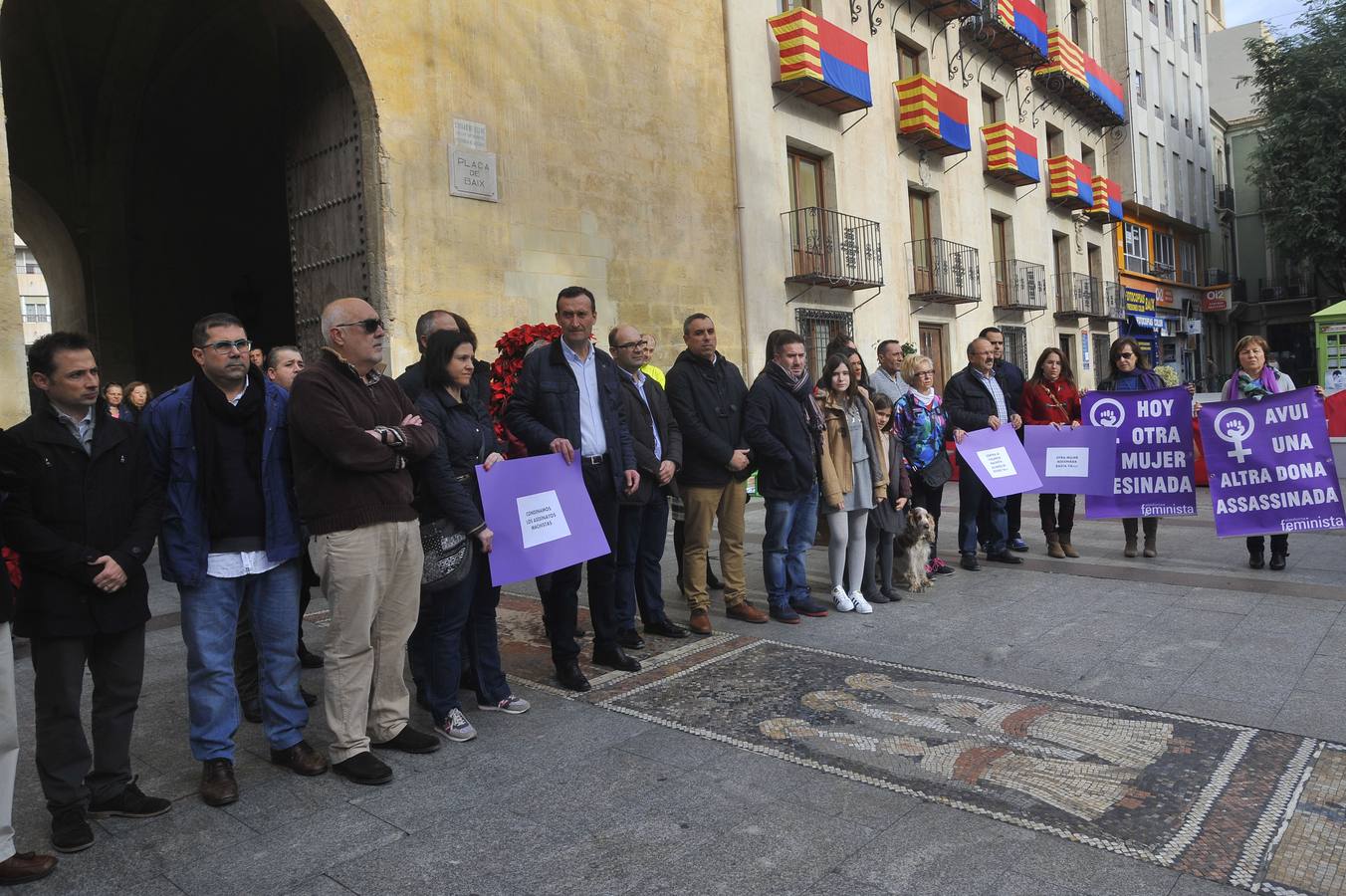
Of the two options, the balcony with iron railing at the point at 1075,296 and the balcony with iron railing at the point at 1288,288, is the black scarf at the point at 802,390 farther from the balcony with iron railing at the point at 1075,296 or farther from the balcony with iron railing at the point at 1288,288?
the balcony with iron railing at the point at 1288,288

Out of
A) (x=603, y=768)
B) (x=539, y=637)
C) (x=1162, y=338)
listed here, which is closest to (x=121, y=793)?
(x=603, y=768)

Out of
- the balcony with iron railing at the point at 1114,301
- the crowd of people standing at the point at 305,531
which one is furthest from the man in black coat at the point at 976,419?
the balcony with iron railing at the point at 1114,301

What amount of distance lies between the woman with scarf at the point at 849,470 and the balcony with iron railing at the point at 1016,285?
15.4m

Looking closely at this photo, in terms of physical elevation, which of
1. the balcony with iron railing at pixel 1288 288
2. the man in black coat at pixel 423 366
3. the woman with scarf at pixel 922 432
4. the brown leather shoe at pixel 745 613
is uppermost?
the balcony with iron railing at pixel 1288 288

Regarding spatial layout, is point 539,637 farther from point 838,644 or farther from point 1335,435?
point 1335,435

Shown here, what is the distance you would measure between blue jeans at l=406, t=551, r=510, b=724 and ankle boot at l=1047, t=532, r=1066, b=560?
5.23 m

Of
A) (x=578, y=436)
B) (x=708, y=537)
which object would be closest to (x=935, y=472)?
(x=708, y=537)

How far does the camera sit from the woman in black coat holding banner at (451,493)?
3.88 m

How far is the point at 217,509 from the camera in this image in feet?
11.3

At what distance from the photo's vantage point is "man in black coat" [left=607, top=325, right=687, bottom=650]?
5121mm

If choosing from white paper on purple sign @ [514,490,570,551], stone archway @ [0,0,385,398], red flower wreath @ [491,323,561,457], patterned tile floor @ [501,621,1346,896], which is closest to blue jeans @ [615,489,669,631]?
patterned tile floor @ [501,621,1346,896]

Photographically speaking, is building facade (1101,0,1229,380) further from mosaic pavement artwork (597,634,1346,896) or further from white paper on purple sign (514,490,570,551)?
white paper on purple sign (514,490,570,551)

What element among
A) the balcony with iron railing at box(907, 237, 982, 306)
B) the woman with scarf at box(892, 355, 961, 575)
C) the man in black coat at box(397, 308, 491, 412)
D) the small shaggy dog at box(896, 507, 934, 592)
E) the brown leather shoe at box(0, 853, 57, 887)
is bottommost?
the brown leather shoe at box(0, 853, 57, 887)

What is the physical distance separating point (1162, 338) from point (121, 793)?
1400 inches
